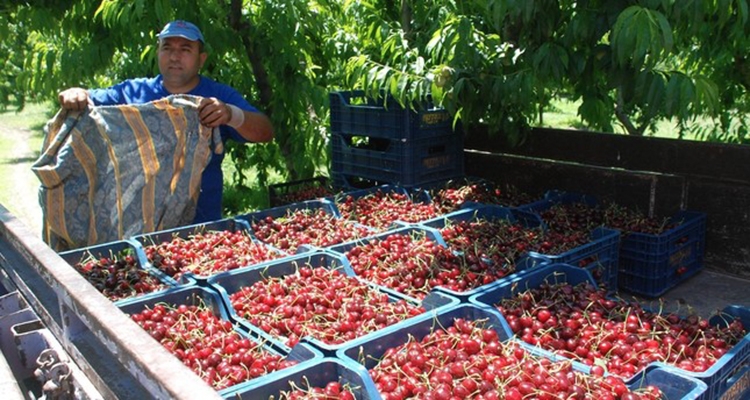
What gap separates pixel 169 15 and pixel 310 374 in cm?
360

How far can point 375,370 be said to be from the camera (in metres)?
2.34

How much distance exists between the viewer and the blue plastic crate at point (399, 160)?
5.11 metres

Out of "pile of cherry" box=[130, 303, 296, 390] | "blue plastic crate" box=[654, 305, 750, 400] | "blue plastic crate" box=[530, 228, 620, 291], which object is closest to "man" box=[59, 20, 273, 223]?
"pile of cherry" box=[130, 303, 296, 390]

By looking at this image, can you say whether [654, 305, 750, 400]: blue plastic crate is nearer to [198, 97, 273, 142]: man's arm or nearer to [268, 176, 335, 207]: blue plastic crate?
[198, 97, 273, 142]: man's arm

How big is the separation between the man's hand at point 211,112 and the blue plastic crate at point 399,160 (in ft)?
5.21

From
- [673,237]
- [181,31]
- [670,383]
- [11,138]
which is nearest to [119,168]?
[181,31]

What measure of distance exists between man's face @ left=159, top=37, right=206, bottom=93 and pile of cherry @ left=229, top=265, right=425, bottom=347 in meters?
1.74

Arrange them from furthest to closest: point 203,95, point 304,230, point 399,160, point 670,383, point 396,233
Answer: point 399,160 < point 203,95 < point 304,230 < point 396,233 < point 670,383

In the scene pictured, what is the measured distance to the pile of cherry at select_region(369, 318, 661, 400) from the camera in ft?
6.80

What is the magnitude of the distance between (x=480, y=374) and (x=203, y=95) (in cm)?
291

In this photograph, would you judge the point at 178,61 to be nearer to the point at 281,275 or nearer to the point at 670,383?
the point at 281,275

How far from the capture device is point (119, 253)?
366 cm

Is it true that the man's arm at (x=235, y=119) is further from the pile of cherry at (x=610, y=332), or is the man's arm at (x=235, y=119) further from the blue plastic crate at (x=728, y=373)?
the blue plastic crate at (x=728, y=373)

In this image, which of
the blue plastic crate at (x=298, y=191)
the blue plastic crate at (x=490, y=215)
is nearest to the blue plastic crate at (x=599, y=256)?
the blue plastic crate at (x=490, y=215)
